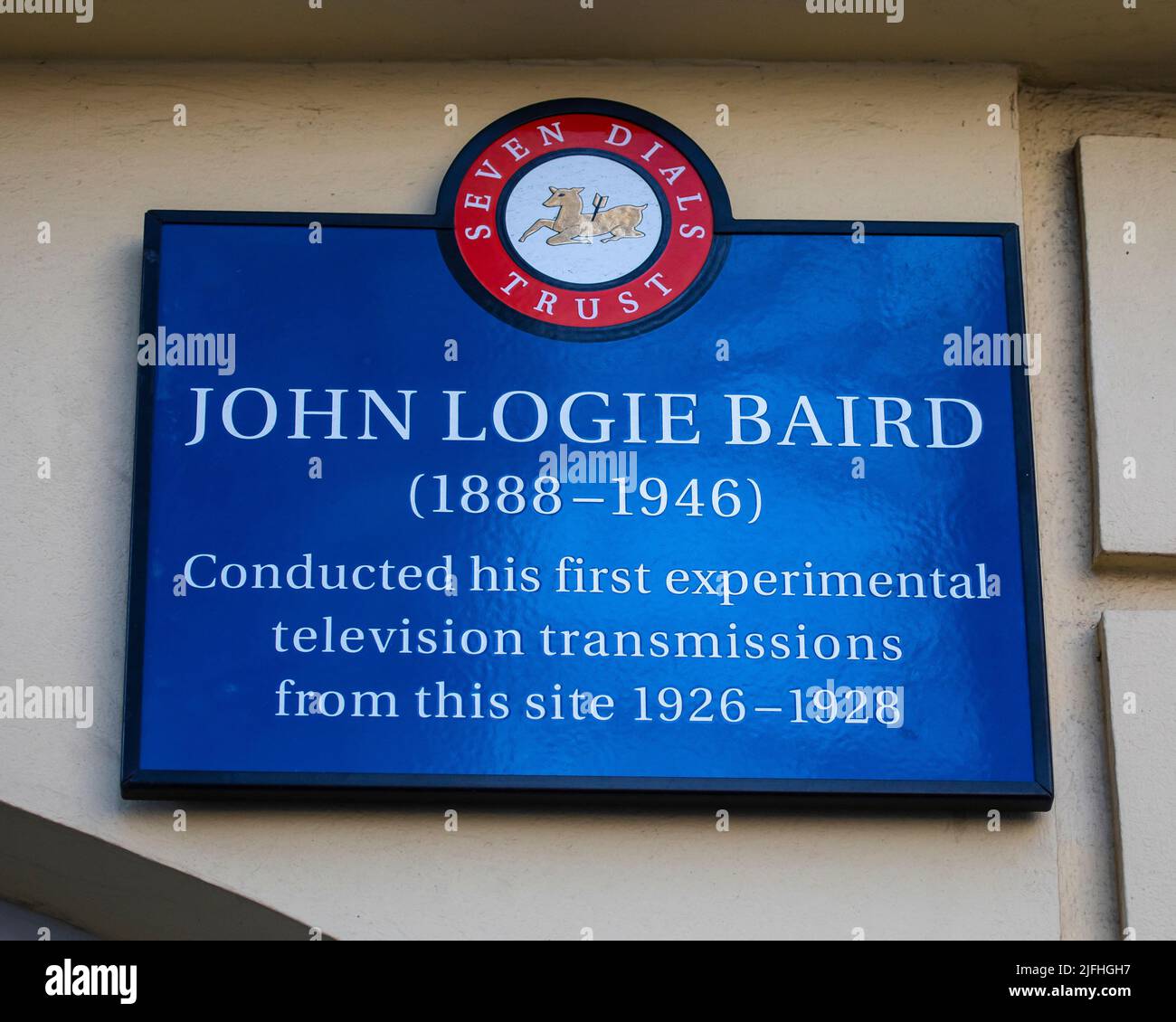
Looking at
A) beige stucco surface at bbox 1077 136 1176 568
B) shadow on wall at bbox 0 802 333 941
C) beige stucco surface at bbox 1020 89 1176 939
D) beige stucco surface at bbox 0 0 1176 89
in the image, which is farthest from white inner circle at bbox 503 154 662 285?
shadow on wall at bbox 0 802 333 941

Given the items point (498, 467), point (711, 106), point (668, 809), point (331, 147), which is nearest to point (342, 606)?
point (498, 467)

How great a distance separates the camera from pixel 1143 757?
4152 mm

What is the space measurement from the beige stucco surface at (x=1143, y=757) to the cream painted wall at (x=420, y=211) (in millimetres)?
66

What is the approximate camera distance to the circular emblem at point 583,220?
14.6ft

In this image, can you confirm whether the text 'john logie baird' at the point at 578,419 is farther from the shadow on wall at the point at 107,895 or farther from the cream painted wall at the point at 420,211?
the shadow on wall at the point at 107,895

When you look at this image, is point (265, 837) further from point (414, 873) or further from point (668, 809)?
point (668, 809)

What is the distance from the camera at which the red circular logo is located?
445 cm

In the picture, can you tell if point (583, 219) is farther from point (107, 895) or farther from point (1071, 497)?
point (107, 895)

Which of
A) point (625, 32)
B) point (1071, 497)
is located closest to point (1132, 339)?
point (1071, 497)

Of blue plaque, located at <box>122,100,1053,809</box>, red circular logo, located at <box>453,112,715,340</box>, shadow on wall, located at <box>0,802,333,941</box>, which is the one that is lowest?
shadow on wall, located at <box>0,802,333,941</box>

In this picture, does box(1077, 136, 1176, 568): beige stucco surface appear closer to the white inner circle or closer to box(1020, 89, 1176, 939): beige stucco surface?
box(1020, 89, 1176, 939): beige stucco surface

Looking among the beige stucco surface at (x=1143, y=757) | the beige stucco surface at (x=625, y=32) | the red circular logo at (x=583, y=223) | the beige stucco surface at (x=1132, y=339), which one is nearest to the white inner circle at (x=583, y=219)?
the red circular logo at (x=583, y=223)
